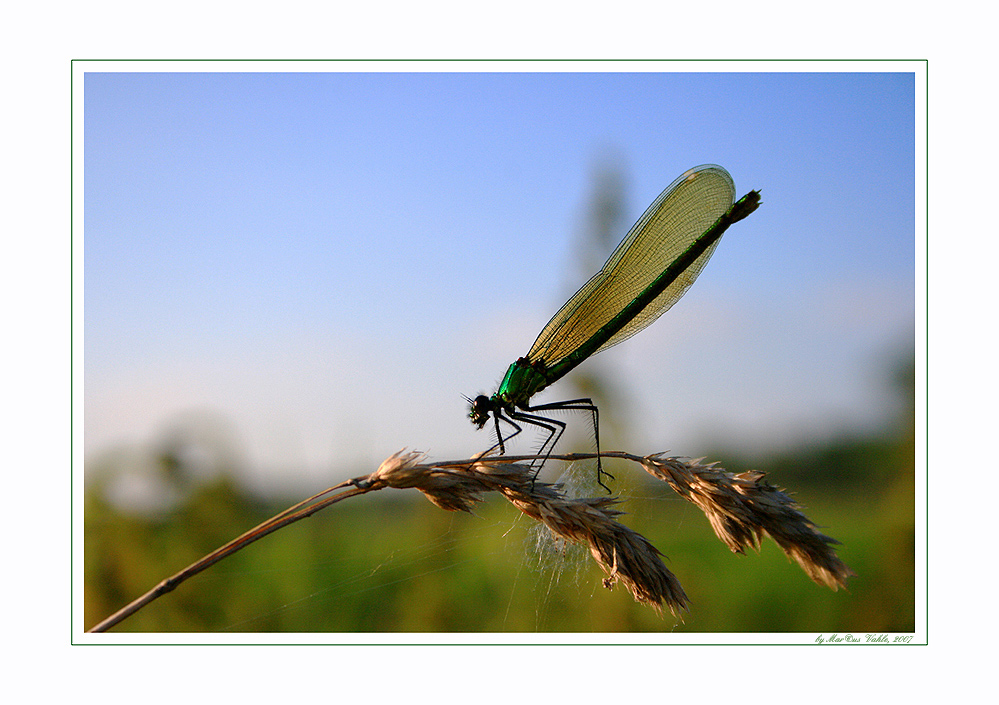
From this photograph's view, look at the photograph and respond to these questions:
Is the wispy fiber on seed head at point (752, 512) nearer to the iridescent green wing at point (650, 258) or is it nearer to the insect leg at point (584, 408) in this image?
the insect leg at point (584, 408)

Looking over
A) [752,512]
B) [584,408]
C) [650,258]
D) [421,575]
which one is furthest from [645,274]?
[421,575]

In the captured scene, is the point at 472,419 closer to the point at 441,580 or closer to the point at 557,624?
the point at 557,624

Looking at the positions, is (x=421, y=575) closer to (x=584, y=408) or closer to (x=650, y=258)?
(x=584, y=408)

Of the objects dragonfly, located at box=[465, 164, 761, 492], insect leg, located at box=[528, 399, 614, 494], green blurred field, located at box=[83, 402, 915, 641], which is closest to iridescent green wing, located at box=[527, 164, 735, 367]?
dragonfly, located at box=[465, 164, 761, 492]

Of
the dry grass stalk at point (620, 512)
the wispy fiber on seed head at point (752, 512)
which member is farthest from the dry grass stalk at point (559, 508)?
the wispy fiber on seed head at point (752, 512)

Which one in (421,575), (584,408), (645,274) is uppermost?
(645,274)

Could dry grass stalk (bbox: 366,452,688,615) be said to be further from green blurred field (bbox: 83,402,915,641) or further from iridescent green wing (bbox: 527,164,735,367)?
iridescent green wing (bbox: 527,164,735,367)
